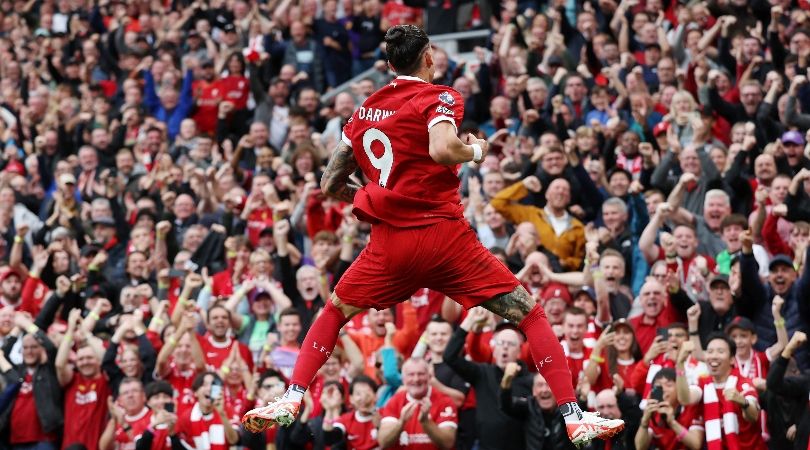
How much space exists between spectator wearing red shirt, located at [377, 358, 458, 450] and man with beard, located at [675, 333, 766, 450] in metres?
1.97

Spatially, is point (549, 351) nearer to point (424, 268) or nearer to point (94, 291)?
point (424, 268)

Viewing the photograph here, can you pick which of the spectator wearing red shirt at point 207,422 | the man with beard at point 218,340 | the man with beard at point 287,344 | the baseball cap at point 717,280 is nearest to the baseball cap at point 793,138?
the baseball cap at point 717,280

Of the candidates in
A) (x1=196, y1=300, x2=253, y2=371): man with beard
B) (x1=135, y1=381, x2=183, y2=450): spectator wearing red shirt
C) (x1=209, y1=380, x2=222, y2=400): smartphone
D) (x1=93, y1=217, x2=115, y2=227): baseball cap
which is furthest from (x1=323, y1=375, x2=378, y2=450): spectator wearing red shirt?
(x1=93, y1=217, x2=115, y2=227): baseball cap

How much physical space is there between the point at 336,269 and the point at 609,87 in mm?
4175

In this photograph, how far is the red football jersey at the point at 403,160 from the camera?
323 inches

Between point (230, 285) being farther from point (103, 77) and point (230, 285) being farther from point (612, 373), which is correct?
point (103, 77)

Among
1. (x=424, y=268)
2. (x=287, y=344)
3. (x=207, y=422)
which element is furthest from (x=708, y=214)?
(x=424, y=268)

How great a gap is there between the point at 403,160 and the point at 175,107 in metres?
13.3

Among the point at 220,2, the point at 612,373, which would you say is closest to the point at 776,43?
the point at 612,373

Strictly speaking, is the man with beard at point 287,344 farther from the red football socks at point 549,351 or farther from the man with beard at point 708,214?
the red football socks at point 549,351

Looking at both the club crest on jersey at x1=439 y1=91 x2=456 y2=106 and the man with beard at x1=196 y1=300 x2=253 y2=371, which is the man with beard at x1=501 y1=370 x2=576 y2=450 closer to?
the man with beard at x1=196 y1=300 x2=253 y2=371

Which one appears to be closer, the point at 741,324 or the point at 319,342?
the point at 319,342

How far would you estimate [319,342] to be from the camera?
8.63 m

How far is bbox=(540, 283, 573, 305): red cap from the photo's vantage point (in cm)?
1345
